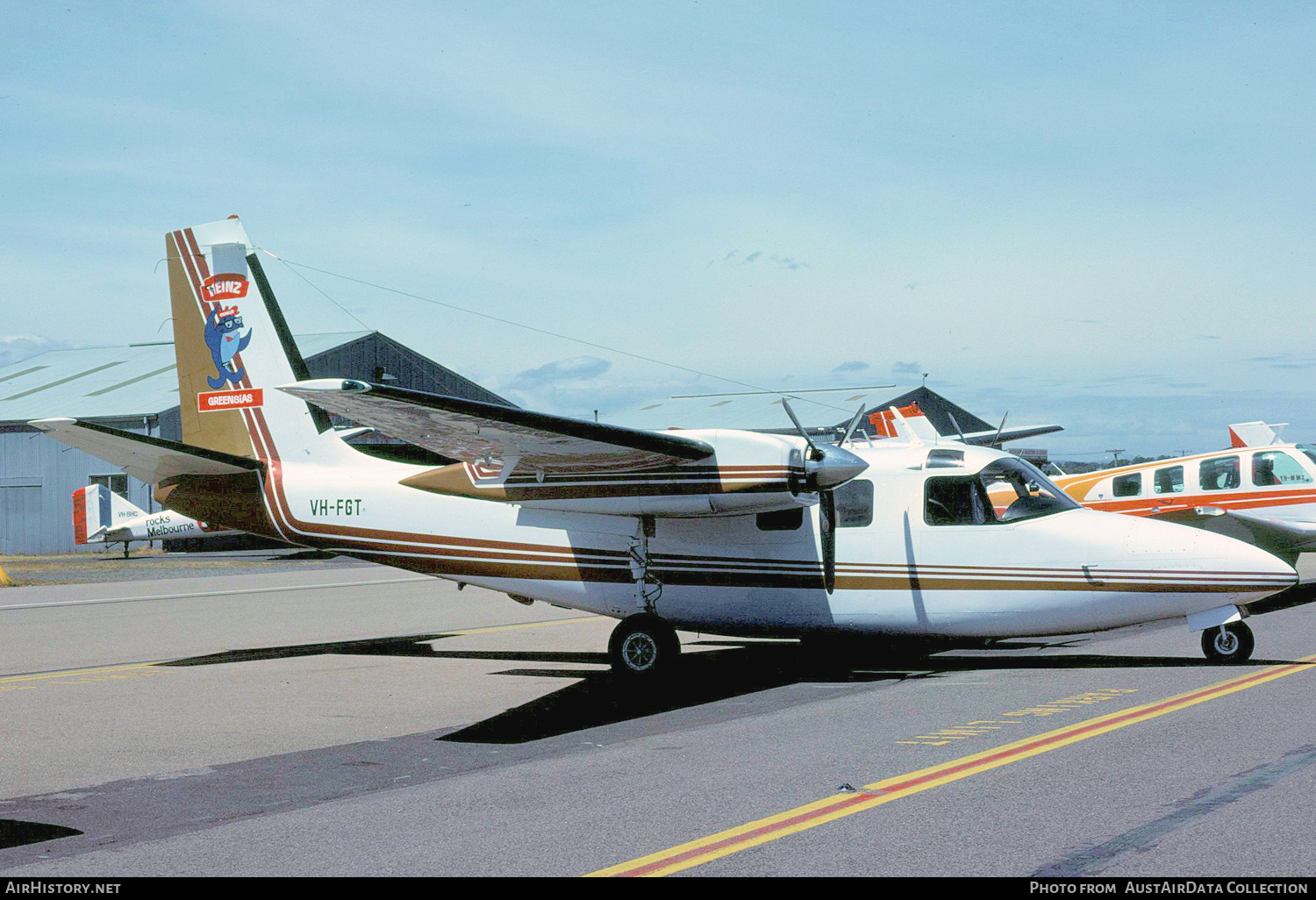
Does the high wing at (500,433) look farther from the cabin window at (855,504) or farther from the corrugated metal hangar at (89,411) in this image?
the corrugated metal hangar at (89,411)

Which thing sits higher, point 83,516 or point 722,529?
point 83,516

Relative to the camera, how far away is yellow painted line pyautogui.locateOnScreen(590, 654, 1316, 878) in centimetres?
616

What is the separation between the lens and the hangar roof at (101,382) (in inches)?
1825

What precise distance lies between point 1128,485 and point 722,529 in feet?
43.7

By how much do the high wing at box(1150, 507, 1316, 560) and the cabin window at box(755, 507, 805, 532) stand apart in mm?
11260

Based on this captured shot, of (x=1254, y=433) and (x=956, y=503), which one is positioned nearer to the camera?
(x=956, y=503)

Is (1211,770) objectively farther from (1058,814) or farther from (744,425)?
(744,425)

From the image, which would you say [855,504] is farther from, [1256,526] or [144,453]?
[1256,526]

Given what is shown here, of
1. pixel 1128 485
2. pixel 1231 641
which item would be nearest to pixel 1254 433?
pixel 1128 485

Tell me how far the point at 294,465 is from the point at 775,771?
9635 millimetres

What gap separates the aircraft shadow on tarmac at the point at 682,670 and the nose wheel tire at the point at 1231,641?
159 millimetres

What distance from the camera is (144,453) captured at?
14.1 meters

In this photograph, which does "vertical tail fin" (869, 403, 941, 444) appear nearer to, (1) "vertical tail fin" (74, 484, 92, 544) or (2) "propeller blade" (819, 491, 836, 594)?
(2) "propeller blade" (819, 491, 836, 594)

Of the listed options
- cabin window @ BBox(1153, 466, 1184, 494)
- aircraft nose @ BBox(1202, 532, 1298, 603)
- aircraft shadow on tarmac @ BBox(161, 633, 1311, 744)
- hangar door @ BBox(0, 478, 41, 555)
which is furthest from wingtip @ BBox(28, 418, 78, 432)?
hangar door @ BBox(0, 478, 41, 555)
